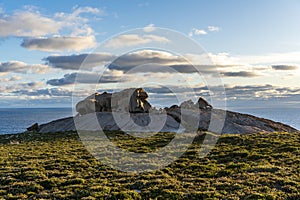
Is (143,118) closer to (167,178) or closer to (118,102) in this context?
(118,102)

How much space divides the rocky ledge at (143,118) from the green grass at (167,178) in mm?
29690

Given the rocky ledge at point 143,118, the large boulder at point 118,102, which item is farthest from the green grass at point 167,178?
the large boulder at point 118,102

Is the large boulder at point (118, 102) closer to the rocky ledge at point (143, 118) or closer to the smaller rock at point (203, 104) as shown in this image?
the rocky ledge at point (143, 118)

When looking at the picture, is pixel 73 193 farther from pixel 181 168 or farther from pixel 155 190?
pixel 181 168

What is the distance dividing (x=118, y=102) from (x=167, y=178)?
5160 centimetres

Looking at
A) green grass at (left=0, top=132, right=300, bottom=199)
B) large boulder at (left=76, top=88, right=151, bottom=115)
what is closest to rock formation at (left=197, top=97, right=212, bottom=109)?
large boulder at (left=76, top=88, right=151, bottom=115)

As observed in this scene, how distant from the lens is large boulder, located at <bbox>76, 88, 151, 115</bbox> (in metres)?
70.6

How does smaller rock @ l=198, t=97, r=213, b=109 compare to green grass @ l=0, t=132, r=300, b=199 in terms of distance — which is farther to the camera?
smaller rock @ l=198, t=97, r=213, b=109

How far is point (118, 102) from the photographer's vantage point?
72.1 m

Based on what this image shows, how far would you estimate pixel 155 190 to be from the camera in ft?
60.4

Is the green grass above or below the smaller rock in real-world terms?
below

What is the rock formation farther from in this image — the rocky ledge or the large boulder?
the large boulder

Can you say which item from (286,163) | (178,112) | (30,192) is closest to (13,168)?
(30,192)

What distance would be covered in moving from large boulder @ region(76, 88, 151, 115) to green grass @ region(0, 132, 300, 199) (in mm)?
38835
